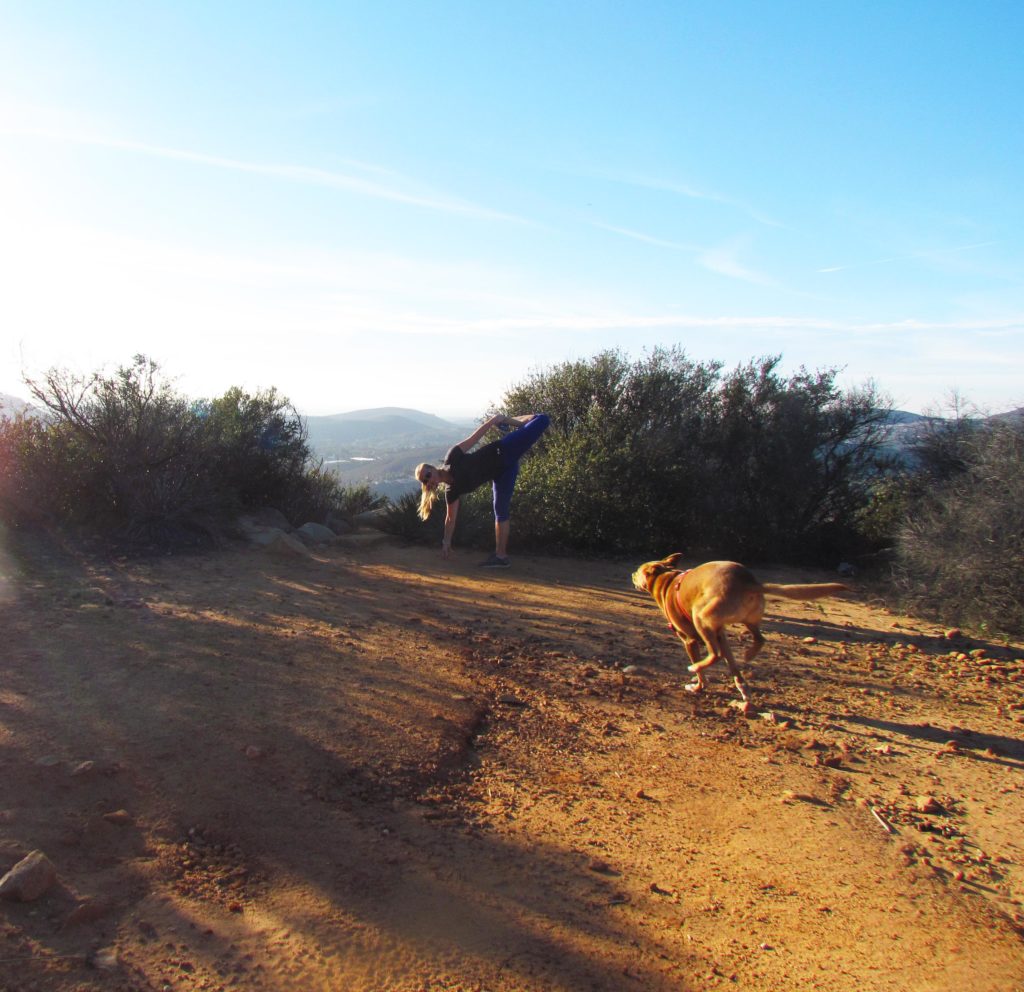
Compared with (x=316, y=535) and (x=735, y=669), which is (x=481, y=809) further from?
(x=316, y=535)

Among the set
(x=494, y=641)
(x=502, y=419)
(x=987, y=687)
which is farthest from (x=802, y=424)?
(x=494, y=641)

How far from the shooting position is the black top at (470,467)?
8.33 metres

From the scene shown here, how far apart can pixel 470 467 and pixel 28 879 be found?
20.3 feet

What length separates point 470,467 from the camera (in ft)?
27.5

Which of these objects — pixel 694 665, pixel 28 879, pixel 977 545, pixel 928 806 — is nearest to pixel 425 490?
pixel 694 665

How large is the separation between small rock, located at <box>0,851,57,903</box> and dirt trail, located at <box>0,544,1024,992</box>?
0.12 feet

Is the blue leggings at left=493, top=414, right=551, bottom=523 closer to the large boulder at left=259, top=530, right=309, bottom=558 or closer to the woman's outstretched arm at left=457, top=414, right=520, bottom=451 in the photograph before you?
the woman's outstretched arm at left=457, top=414, right=520, bottom=451

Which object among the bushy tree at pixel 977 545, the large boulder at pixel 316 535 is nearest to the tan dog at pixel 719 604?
the bushy tree at pixel 977 545

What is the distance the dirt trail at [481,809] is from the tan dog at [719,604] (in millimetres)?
278

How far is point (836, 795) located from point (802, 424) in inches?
313

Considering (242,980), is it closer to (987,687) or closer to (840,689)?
(840,689)

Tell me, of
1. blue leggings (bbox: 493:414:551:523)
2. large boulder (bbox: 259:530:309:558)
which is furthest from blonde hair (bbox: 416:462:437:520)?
large boulder (bbox: 259:530:309:558)

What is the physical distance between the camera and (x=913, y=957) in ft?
8.50

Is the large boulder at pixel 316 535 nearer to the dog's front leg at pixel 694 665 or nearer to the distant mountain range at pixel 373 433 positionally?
the dog's front leg at pixel 694 665
